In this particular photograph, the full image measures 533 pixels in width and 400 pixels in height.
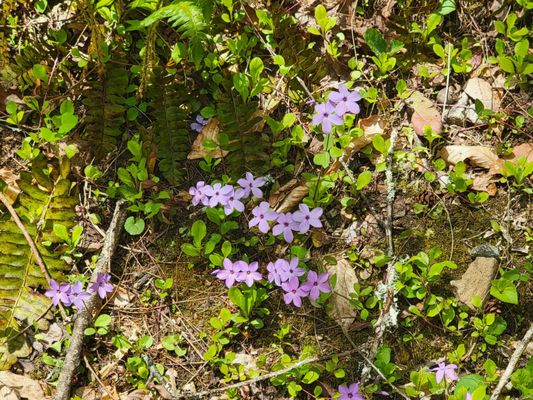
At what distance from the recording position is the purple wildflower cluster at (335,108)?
3.20m

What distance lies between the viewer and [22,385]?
298 centimetres

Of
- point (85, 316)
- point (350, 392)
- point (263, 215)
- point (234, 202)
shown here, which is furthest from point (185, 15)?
point (350, 392)

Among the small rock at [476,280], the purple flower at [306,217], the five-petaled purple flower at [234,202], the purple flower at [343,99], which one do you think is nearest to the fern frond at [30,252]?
the five-petaled purple flower at [234,202]

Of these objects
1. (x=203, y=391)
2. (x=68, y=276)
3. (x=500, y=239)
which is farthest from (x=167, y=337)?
(x=500, y=239)

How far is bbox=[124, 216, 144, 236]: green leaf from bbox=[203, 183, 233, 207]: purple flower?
42 centimetres

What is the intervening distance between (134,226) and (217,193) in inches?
20.7

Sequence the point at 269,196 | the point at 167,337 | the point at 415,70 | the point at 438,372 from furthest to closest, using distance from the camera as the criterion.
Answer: the point at 415,70 < the point at 269,196 < the point at 167,337 < the point at 438,372

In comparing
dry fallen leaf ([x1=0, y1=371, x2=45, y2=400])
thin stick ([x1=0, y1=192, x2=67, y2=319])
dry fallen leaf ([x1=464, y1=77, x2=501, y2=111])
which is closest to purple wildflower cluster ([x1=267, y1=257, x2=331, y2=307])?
thin stick ([x1=0, y1=192, x2=67, y2=319])

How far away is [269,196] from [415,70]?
125 cm

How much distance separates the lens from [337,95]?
128 inches

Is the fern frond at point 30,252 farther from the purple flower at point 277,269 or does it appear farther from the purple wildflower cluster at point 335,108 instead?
the purple wildflower cluster at point 335,108

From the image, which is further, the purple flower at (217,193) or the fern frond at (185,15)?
the purple flower at (217,193)

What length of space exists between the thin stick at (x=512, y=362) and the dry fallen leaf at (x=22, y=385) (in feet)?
7.53

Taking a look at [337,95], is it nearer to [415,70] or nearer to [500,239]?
[415,70]
